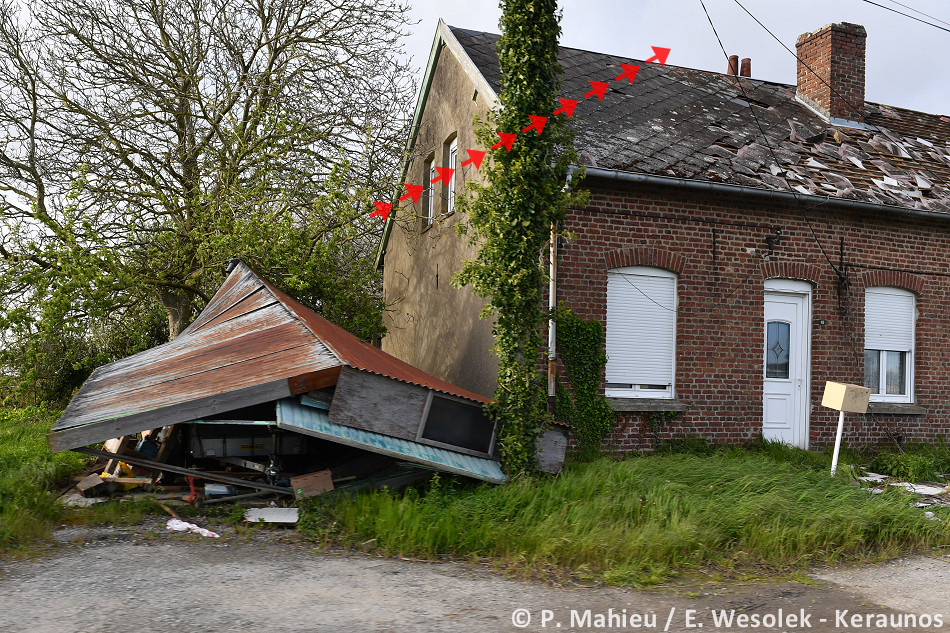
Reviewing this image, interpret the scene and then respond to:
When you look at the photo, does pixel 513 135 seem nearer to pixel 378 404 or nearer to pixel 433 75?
pixel 378 404

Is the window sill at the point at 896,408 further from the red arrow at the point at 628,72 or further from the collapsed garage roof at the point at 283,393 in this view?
the collapsed garage roof at the point at 283,393

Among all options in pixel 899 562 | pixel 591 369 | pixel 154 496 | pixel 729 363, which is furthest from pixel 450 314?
pixel 899 562

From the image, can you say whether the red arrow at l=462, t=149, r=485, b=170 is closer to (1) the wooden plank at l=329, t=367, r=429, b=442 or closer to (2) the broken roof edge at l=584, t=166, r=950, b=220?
(2) the broken roof edge at l=584, t=166, r=950, b=220

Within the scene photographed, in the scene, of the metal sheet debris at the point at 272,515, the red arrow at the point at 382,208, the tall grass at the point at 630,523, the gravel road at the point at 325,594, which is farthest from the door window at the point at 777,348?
the metal sheet debris at the point at 272,515

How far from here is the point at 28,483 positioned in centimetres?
709

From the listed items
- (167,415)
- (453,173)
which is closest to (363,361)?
(167,415)

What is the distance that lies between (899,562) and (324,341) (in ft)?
17.8

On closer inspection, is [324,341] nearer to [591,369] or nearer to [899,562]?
[591,369]

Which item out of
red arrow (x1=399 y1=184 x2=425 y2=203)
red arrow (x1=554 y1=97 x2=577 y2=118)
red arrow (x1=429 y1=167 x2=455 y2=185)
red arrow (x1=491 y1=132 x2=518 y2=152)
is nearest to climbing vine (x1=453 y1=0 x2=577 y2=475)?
red arrow (x1=491 y1=132 x2=518 y2=152)

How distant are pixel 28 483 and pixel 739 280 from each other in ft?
29.6

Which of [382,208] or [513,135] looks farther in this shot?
[382,208]

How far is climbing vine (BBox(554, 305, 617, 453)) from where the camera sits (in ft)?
32.2

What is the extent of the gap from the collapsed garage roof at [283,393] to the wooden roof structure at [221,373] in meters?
0.01

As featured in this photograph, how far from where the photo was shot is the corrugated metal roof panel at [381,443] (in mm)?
6480
